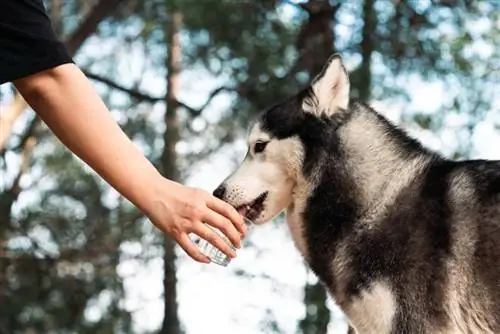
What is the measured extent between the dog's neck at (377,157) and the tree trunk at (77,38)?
219 inches

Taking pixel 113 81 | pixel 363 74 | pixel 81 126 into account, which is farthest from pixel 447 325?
pixel 113 81

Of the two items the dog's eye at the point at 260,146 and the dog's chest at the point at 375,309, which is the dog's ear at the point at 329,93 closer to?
the dog's eye at the point at 260,146

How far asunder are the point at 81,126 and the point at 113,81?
7.58 meters

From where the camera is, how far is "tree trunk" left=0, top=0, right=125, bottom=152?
325 inches

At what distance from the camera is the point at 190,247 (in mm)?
1432

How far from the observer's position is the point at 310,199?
3.10 metres

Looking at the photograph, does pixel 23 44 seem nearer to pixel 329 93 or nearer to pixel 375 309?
pixel 375 309

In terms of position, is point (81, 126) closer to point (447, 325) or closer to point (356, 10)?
point (447, 325)

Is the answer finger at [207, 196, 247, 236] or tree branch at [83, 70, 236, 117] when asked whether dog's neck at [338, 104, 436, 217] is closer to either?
finger at [207, 196, 247, 236]

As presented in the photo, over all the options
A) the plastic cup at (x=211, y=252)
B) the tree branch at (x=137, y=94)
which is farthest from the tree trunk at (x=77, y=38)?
the plastic cup at (x=211, y=252)

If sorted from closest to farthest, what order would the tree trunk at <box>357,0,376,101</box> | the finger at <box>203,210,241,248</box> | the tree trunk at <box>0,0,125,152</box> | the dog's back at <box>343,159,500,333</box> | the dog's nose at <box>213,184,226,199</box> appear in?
1. the finger at <box>203,210,241,248</box>
2. the dog's back at <box>343,159,500,333</box>
3. the dog's nose at <box>213,184,226,199</box>
4. the tree trunk at <box>357,0,376,101</box>
5. the tree trunk at <box>0,0,125,152</box>

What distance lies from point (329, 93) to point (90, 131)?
1.87 meters

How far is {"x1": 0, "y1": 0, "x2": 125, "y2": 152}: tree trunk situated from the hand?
7.09 m

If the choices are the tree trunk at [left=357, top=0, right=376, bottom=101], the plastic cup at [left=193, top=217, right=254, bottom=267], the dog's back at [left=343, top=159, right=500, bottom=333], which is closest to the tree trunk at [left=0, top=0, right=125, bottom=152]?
the tree trunk at [left=357, top=0, right=376, bottom=101]
